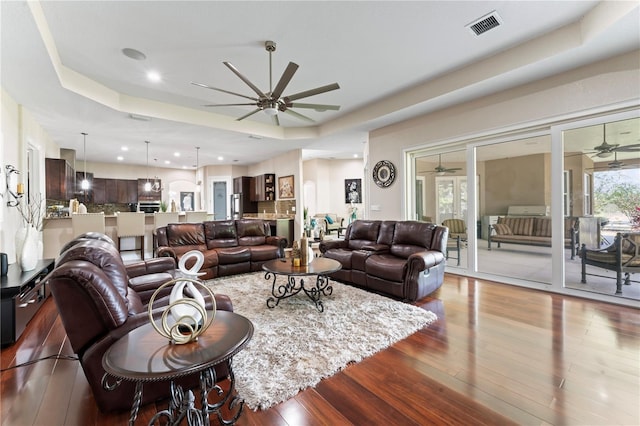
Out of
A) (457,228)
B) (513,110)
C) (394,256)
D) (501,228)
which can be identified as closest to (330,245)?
(394,256)

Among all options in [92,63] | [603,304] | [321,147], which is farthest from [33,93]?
[603,304]

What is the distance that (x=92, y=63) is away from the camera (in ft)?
11.6

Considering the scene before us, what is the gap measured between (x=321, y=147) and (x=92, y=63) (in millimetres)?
5176

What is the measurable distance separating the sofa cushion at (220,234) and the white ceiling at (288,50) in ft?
6.86

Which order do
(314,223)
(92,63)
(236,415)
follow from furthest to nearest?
(314,223) < (92,63) < (236,415)

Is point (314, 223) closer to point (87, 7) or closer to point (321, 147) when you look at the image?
point (321, 147)

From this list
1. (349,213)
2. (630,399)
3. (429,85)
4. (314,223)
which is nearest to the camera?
(630,399)

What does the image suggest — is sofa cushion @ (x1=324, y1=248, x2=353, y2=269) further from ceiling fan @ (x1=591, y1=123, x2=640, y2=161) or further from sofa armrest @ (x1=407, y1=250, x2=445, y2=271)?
ceiling fan @ (x1=591, y1=123, x2=640, y2=161)

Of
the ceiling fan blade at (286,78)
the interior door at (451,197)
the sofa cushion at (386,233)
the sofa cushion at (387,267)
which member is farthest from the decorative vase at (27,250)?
the interior door at (451,197)

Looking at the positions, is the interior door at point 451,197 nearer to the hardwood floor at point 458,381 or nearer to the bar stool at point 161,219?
the hardwood floor at point 458,381

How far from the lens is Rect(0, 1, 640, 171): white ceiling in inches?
105

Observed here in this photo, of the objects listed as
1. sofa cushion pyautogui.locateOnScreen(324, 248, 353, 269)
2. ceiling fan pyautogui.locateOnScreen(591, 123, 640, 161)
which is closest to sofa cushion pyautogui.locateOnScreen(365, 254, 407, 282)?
sofa cushion pyautogui.locateOnScreen(324, 248, 353, 269)

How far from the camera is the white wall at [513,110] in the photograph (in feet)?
10.5

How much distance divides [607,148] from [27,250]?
7.19 meters
